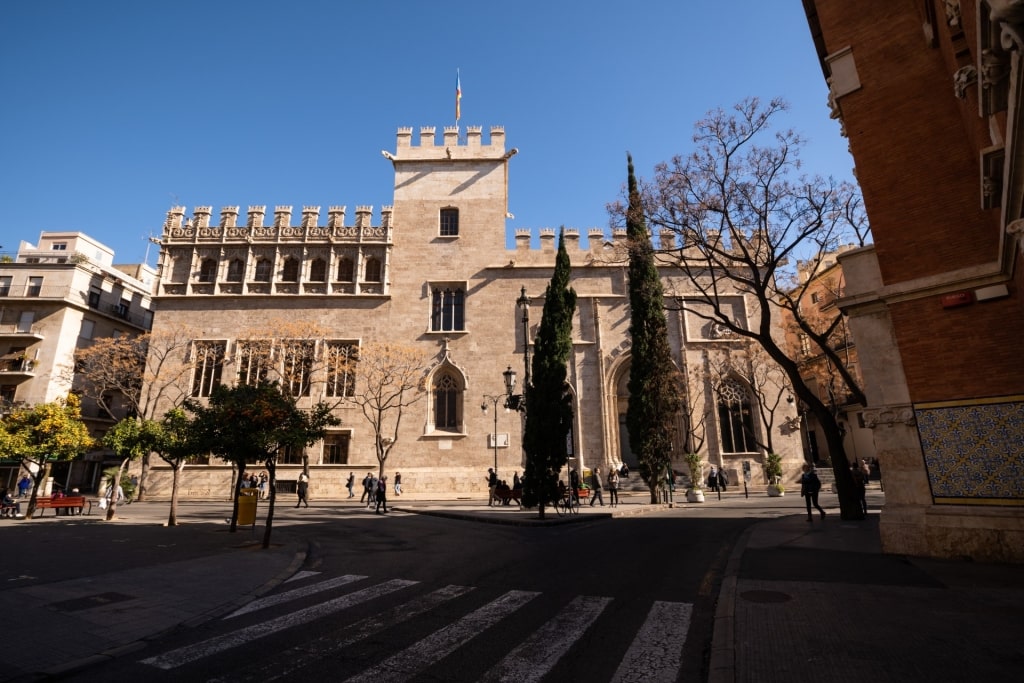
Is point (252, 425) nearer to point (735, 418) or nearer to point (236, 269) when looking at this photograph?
point (236, 269)

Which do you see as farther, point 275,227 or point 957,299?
point 275,227

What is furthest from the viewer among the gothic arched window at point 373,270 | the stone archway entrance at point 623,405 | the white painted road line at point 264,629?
the gothic arched window at point 373,270

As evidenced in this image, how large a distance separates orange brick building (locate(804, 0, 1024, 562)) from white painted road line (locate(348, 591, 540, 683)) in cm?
729

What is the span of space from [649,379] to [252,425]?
1944cm

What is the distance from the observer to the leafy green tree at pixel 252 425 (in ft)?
39.6

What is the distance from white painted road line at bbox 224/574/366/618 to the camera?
6255 mm

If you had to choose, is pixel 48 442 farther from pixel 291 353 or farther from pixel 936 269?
→ pixel 936 269

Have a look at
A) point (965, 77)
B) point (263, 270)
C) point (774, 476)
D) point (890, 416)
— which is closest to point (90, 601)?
point (965, 77)

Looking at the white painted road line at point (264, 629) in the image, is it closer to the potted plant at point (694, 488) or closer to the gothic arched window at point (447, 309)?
the potted plant at point (694, 488)

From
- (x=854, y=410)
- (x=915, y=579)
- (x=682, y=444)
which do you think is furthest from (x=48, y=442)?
(x=854, y=410)

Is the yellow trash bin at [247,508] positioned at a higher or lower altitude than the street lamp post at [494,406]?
lower

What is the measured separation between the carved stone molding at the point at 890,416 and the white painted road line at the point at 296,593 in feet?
30.9

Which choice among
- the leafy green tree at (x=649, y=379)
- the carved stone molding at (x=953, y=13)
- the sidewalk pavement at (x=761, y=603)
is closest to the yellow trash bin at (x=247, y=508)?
the sidewalk pavement at (x=761, y=603)

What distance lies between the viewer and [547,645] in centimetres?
470
